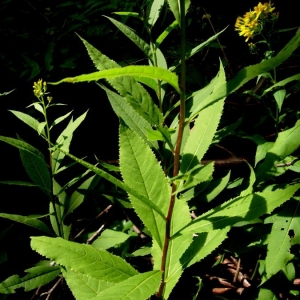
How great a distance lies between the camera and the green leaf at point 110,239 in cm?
144

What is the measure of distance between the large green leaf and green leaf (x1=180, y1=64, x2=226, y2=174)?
0.46 ft

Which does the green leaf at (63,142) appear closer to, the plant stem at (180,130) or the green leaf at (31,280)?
the green leaf at (31,280)

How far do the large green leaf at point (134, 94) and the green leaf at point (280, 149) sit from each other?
66cm

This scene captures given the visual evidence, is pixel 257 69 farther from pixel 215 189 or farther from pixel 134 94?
pixel 215 189

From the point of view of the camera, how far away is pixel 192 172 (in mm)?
702

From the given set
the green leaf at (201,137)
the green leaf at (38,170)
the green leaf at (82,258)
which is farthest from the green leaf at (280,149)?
the green leaf at (38,170)

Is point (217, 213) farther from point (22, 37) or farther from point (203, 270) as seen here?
point (22, 37)

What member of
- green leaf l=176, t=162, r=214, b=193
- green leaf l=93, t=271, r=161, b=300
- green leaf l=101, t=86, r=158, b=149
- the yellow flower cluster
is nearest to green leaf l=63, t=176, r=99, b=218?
green leaf l=101, t=86, r=158, b=149

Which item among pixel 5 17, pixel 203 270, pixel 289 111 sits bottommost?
pixel 203 270

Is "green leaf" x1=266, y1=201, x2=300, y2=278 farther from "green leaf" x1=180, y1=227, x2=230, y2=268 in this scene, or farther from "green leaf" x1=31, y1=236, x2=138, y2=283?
"green leaf" x1=31, y1=236, x2=138, y2=283

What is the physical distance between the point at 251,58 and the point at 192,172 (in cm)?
245

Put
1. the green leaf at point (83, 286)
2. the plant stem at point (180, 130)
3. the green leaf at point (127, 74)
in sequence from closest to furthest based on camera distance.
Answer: the green leaf at point (127, 74) < the plant stem at point (180, 130) < the green leaf at point (83, 286)

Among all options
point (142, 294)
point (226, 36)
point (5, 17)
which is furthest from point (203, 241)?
point (226, 36)

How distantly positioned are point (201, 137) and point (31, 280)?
102 cm
